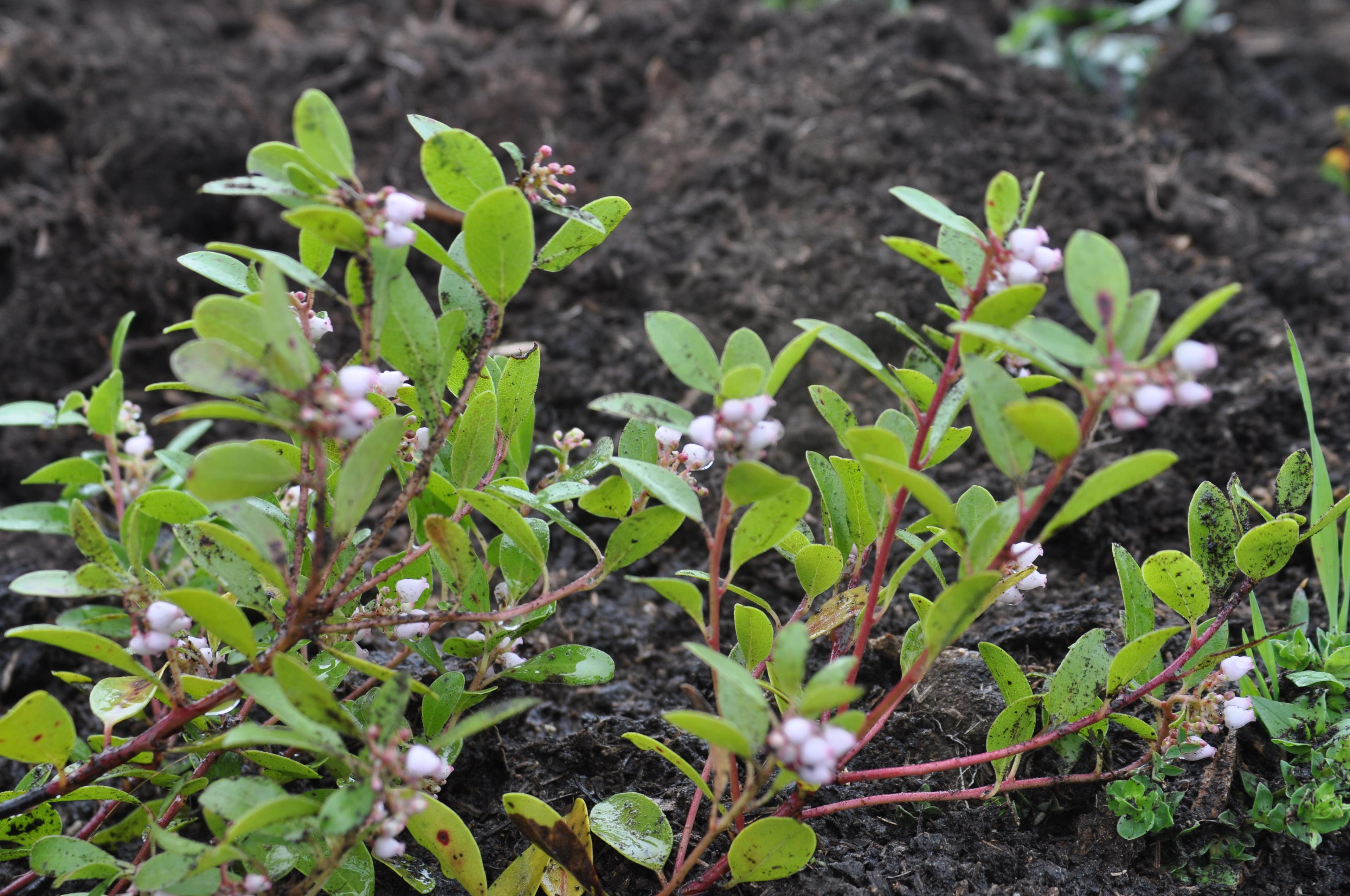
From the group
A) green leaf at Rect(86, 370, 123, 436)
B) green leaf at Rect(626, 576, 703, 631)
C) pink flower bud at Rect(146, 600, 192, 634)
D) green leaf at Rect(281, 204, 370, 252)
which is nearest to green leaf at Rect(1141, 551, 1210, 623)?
green leaf at Rect(626, 576, 703, 631)

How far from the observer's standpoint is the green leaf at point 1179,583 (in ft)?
3.29

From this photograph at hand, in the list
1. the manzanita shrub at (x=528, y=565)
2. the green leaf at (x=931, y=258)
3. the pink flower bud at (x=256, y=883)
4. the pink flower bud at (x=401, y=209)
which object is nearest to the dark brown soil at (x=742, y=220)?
the manzanita shrub at (x=528, y=565)

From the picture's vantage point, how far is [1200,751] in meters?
1.02

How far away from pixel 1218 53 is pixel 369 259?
120 inches

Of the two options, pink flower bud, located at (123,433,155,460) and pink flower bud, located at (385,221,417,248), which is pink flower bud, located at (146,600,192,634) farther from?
pink flower bud, located at (123,433,155,460)

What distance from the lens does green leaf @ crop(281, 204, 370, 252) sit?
721 mm

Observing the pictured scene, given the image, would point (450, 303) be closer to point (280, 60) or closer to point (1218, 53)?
point (280, 60)

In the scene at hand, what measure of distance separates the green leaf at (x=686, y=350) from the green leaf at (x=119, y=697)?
59cm

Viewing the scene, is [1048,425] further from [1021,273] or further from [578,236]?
[578,236]

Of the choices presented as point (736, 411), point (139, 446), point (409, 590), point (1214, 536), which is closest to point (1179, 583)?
point (1214, 536)

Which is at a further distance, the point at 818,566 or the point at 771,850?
the point at 818,566

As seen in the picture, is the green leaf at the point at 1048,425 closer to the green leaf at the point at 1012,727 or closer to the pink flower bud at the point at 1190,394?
the pink flower bud at the point at 1190,394

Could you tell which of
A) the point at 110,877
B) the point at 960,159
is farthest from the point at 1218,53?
the point at 110,877

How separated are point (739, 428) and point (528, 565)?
13.8 inches
